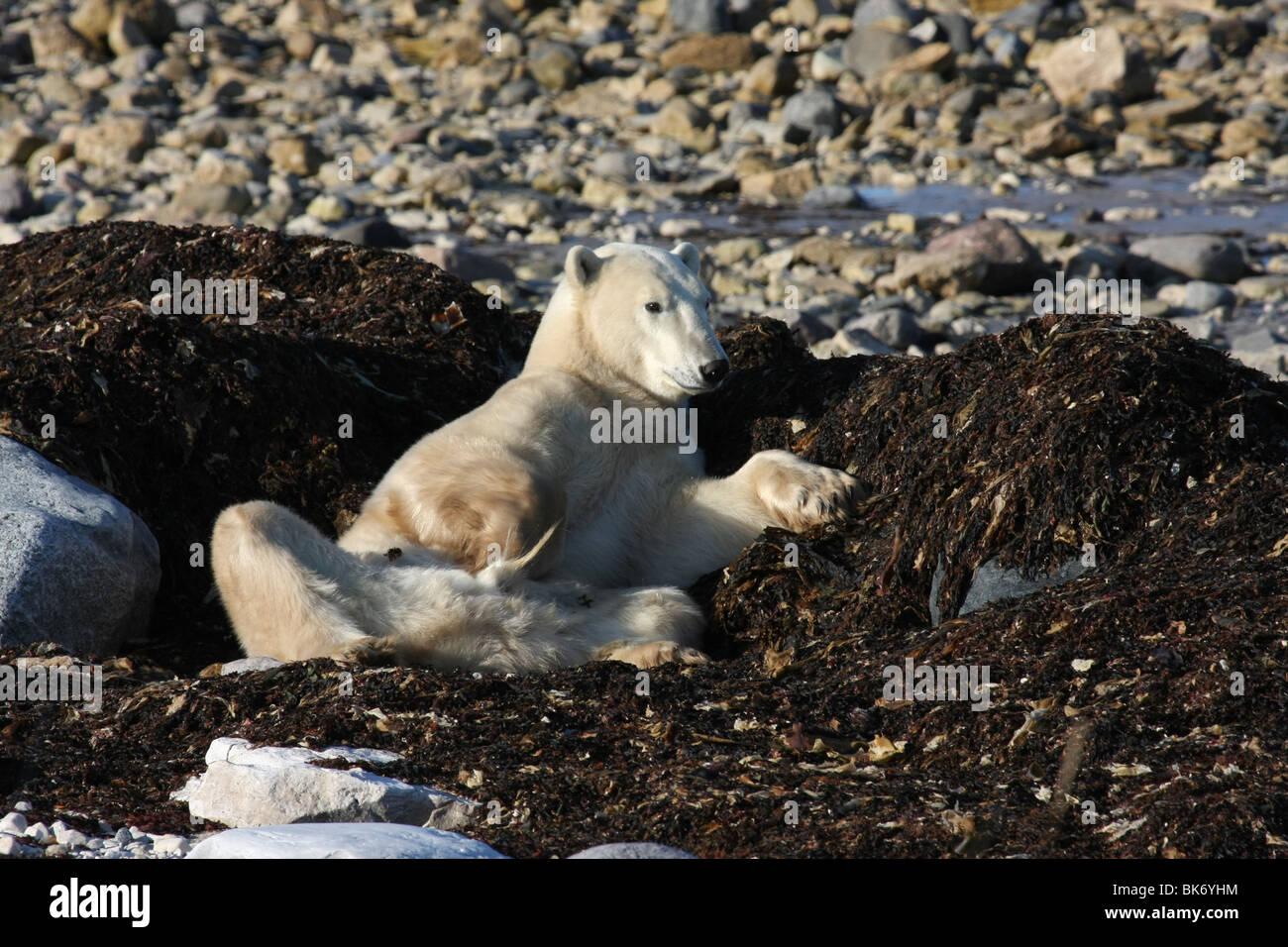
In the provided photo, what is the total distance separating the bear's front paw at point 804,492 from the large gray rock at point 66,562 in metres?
2.57

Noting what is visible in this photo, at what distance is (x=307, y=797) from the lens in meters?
3.61

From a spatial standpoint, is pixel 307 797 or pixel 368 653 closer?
pixel 307 797

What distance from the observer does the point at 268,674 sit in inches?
183

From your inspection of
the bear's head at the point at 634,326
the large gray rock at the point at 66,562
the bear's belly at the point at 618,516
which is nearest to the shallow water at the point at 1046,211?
the bear's head at the point at 634,326

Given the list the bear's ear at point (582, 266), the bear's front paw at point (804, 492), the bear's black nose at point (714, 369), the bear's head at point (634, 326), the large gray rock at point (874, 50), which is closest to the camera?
the bear's front paw at point (804, 492)

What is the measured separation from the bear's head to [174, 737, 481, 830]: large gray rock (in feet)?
8.79

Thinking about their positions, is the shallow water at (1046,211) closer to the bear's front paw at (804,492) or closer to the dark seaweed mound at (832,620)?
the dark seaweed mound at (832,620)

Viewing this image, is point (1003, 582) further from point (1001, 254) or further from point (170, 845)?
point (1001, 254)

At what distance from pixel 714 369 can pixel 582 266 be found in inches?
32.5

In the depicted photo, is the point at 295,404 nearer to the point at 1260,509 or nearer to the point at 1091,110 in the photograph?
the point at 1260,509

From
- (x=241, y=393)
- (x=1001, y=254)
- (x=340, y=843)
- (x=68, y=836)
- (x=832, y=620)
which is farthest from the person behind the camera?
(x=1001, y=254)

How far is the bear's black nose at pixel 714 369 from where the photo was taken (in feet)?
19.3

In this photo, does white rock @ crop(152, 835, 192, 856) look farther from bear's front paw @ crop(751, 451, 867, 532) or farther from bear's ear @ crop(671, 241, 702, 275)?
bear's ear @ crop(671, 241, 702, 275)

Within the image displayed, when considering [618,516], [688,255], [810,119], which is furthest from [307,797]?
Result: [810,119]
